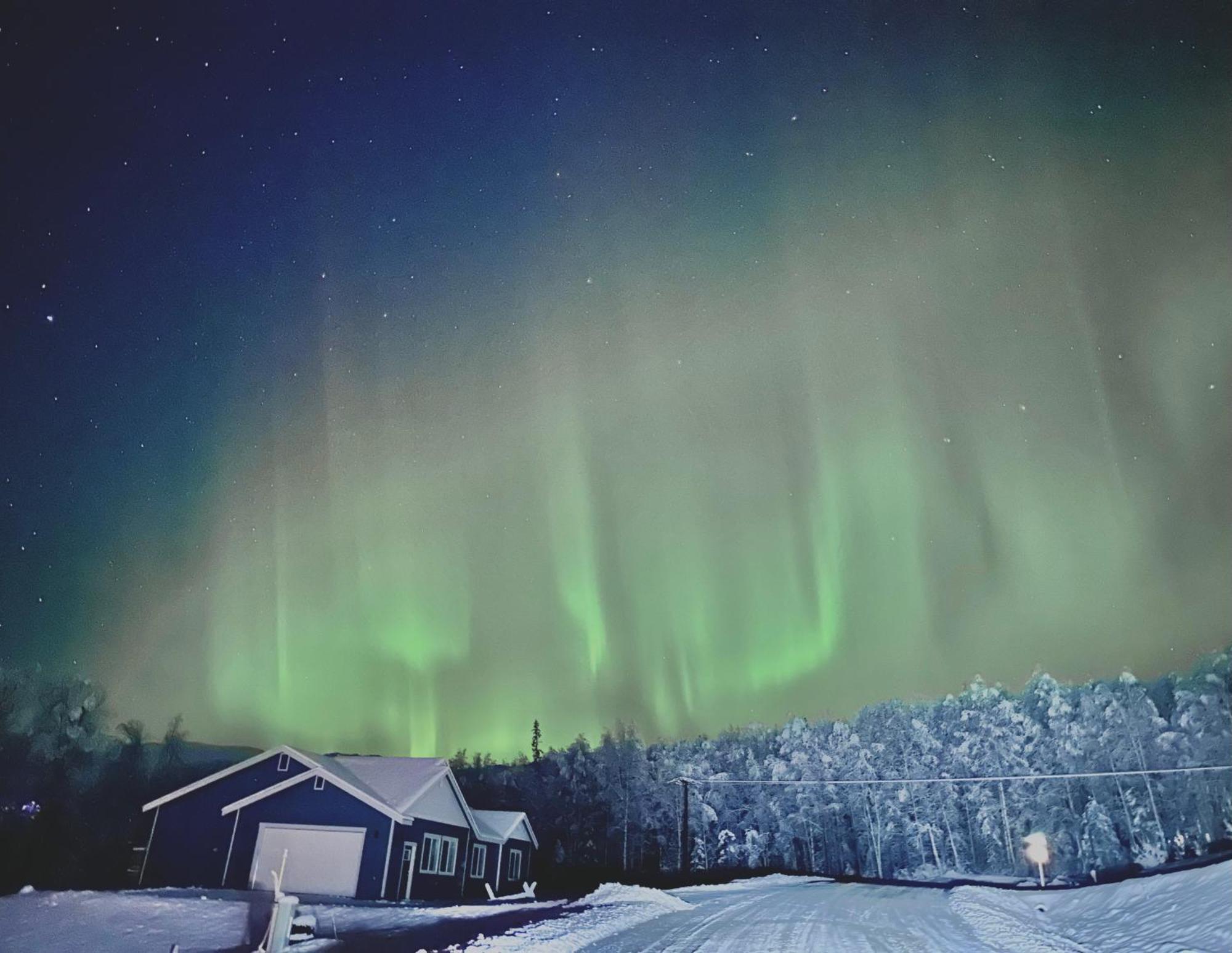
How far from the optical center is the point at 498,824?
127ft

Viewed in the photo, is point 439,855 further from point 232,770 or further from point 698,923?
point 698,923

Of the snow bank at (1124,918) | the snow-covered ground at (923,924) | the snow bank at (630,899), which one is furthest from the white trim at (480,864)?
the snow bank at (1124,918)

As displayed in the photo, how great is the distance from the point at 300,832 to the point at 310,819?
1.51 ft

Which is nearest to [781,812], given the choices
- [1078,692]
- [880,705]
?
[880,705]

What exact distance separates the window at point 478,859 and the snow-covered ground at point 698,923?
1450 centimetres

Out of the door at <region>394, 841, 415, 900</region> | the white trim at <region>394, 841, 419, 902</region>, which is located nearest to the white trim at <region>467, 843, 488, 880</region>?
the white trim at <region>394, 841, 419, 902</region>

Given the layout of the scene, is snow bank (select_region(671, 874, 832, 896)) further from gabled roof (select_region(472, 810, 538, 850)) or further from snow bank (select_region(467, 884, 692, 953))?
gabled roof (select_region(472, 810, 538, 850))

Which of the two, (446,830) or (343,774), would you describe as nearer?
(343,774)

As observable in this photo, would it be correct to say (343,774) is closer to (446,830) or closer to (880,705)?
(446,830)

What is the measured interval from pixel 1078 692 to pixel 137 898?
86810 millimetres

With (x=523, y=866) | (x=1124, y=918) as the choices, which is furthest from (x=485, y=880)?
(x=1124, y=918)

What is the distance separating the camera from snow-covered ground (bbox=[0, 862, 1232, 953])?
537 inches

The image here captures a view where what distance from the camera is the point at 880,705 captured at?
92.4m

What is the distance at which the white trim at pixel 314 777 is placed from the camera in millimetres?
26844
